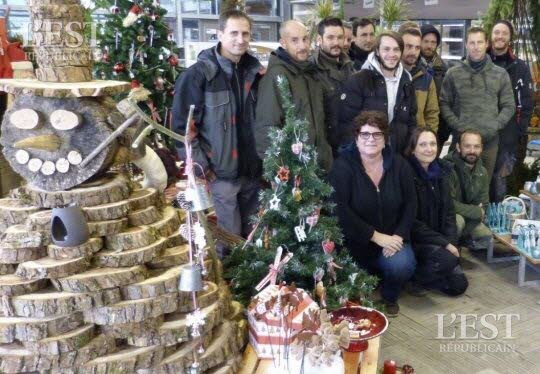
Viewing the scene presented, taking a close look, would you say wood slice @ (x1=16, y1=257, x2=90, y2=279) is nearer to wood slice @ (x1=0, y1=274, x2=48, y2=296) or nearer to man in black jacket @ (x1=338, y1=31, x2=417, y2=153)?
wood slice @ (x1=0, y1=274, x2=48, y2=296)

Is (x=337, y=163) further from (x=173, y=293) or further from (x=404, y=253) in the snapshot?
(x=173, y=293)

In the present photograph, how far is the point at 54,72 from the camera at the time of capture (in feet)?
5.71

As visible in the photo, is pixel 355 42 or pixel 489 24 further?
pixel 489 24

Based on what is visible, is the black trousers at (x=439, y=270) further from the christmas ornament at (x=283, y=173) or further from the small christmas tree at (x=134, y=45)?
the small christmas tree at (x=134, y=45)

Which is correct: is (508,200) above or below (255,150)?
below

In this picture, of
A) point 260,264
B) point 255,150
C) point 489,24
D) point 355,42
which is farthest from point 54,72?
point 489,24

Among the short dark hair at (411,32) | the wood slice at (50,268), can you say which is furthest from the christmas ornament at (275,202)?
the short dark hair at (411,32)

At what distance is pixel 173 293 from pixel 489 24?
4.82 m

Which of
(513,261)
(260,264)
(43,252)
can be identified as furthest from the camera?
(513,261)

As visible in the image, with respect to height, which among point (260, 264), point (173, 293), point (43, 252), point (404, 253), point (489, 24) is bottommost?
point (404, 253)

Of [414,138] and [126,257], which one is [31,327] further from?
[414,138]

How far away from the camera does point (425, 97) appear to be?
396 cm

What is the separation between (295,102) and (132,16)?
1.56m

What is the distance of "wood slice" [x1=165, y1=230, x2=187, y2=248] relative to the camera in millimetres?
1835
